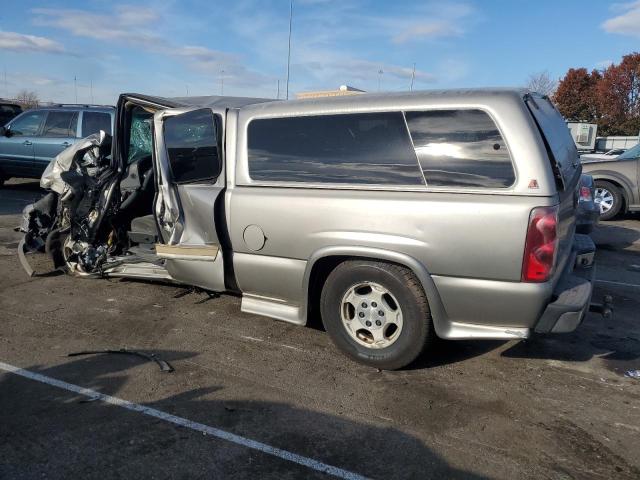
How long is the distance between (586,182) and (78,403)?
590 cm

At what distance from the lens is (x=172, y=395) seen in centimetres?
352

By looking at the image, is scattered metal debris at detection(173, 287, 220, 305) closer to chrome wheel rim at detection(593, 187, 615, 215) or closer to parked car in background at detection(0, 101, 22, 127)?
chrome wheel rim at detection(593, 187, 615, 215)

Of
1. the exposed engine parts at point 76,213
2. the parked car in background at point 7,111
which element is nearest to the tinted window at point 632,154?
the exposed engine parts at point 76,213

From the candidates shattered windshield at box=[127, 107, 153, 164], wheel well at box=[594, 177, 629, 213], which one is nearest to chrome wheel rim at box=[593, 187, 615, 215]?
wheel well at box=[594, 177, 629, 213]

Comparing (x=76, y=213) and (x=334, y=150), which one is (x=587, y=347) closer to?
(x=334, y=150)

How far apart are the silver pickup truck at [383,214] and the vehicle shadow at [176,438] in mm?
890

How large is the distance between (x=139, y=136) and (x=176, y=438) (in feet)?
13.1

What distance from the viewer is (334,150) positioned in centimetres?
388

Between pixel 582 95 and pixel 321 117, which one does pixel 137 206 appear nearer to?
pixel 321 117

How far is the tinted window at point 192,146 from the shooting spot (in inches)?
174

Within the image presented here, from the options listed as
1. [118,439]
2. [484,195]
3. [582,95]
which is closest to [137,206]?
[118,439]

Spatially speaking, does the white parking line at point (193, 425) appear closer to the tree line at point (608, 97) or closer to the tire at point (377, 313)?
the tire at point (377, 313)

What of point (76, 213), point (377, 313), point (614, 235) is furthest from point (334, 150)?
point (614, 235)

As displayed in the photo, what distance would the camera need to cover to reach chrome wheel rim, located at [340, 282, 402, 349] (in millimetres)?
3787
